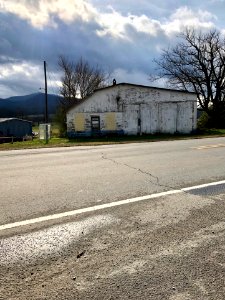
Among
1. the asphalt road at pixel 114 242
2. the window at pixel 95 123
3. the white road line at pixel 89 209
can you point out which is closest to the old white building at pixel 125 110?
the window at pixel 95 123

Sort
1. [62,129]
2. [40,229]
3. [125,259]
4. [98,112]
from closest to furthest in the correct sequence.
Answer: [125,259]
[40,229]
[98,112]
[62,129]

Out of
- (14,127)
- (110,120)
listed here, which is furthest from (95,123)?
(14,127)

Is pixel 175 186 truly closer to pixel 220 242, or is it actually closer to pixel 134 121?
pixel 220 242

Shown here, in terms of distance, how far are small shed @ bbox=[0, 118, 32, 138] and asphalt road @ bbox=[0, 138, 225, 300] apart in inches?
1541

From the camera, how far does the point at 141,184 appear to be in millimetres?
7156

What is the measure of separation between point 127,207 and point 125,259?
1.88 m

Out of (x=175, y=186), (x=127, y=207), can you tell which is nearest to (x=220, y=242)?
(x=127, y=207)

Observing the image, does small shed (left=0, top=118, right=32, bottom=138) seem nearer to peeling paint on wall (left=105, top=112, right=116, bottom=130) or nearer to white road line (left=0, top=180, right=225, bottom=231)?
peeling paint on wall (left=105, top=112, right=116, bottom=130)

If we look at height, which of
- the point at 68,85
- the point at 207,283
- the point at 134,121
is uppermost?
the point at 68,85

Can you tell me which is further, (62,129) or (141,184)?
(62,129)

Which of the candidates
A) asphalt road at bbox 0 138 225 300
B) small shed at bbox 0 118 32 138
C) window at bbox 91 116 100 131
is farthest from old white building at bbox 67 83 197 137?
asphalt road at bbox 0 138 225 300

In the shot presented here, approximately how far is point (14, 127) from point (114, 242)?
44692 mm

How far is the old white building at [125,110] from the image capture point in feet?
96.9

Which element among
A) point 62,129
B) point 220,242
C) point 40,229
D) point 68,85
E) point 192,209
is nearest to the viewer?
point 220,242
